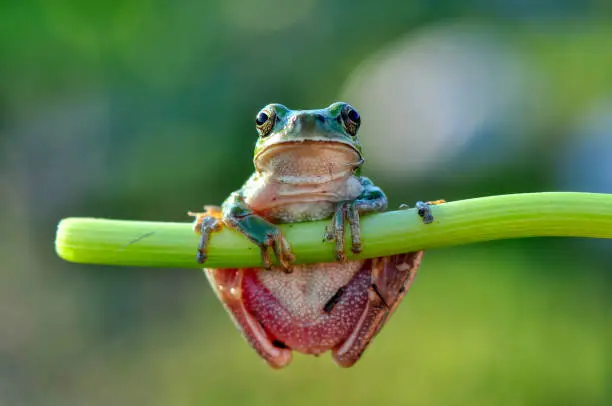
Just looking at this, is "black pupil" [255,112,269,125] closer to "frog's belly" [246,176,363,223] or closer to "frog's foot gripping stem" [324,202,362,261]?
"frog's belly" [246,176,363,223]

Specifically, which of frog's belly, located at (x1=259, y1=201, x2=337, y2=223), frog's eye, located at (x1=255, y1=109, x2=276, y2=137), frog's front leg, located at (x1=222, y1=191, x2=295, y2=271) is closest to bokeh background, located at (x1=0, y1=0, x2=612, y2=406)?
frog's belly, located at (x1=259, y1=201, x2=337, y2=223)

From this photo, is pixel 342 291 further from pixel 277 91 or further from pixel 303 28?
pixel 303 28

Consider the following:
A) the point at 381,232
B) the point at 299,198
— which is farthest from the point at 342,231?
the point at 299,198

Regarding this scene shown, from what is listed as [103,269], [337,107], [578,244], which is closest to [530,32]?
[578,244]

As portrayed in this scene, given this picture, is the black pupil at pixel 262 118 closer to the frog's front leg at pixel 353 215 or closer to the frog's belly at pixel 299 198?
the frog's belly at pixel 299 198

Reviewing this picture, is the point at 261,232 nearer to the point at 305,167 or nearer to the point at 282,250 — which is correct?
the point at 282,250

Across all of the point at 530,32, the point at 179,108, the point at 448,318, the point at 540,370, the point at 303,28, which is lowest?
the point at 540,370
